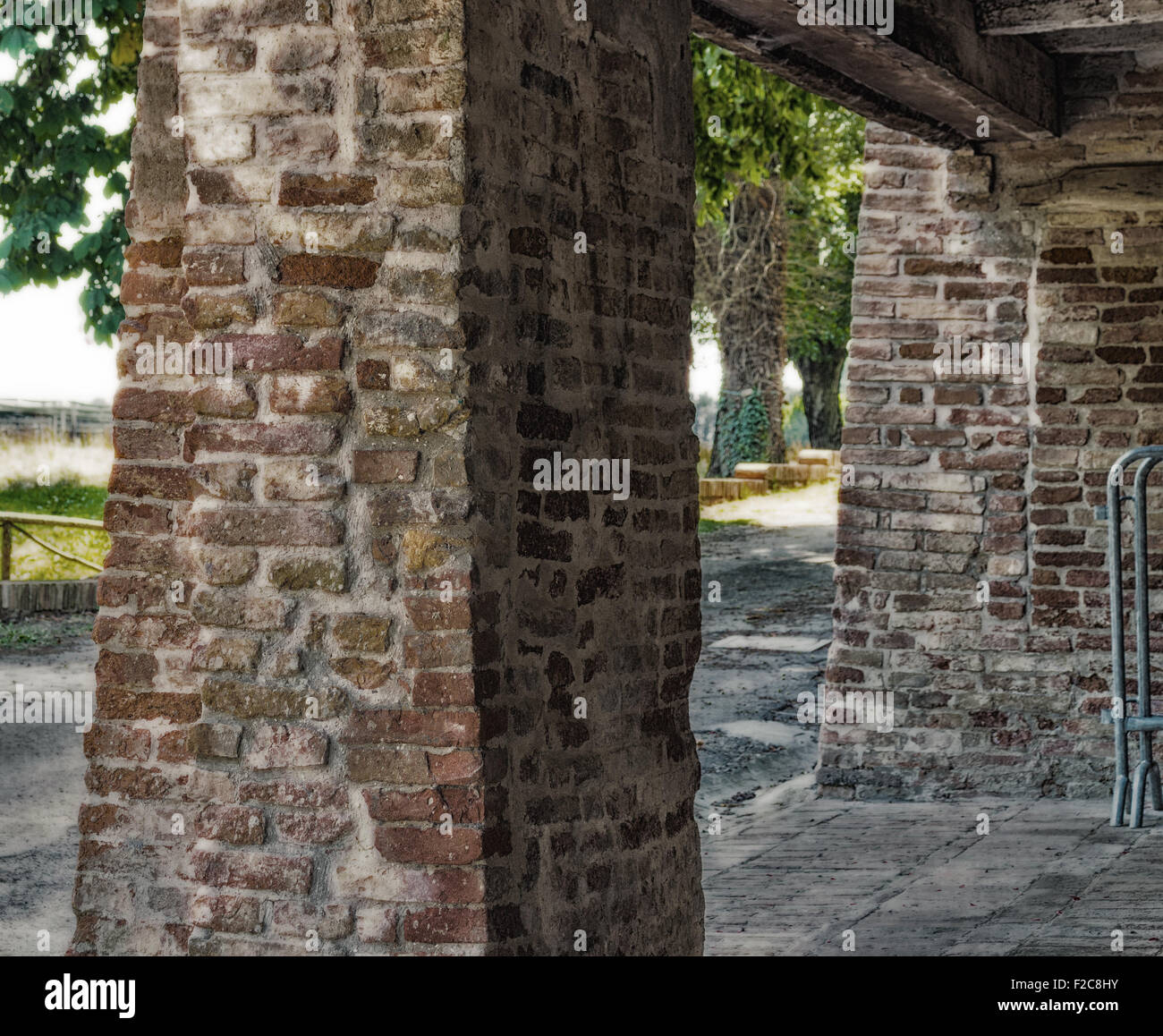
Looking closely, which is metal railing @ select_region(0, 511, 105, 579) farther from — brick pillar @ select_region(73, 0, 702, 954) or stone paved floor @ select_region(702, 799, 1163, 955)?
brick pillar @ select_region(73, 0, 702, 954)

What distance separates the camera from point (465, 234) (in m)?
3.05

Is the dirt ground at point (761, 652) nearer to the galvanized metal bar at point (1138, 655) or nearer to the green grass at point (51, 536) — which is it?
the galvanized metal bar at point (1138, 655)

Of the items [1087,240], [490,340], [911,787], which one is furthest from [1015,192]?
[490,340]

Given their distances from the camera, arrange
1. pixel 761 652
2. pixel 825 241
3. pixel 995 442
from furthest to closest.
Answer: pixel 825 241 < pixel 761 652 < pixel 995 442

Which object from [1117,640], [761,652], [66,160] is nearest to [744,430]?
[761,652]

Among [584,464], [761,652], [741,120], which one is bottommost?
[761,652]

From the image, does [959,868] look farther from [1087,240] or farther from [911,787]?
[1087,240]

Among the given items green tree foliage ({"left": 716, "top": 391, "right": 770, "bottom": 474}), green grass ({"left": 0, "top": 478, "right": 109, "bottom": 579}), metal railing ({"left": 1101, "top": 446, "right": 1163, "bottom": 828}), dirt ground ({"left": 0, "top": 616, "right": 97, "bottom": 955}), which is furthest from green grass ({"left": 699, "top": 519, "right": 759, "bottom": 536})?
metal railing ({"left": 1101, "top": 446, "right": 1163, "bottom": 828})

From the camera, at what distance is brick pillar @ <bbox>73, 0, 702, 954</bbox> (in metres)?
3.04

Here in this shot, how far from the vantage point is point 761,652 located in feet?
36.3

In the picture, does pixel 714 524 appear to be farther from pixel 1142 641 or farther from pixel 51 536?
pixel 1142 641

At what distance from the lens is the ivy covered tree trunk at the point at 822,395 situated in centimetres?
2684

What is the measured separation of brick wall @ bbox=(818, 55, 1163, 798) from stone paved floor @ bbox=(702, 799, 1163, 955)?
1.12 ft

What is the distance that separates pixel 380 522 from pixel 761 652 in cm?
822
